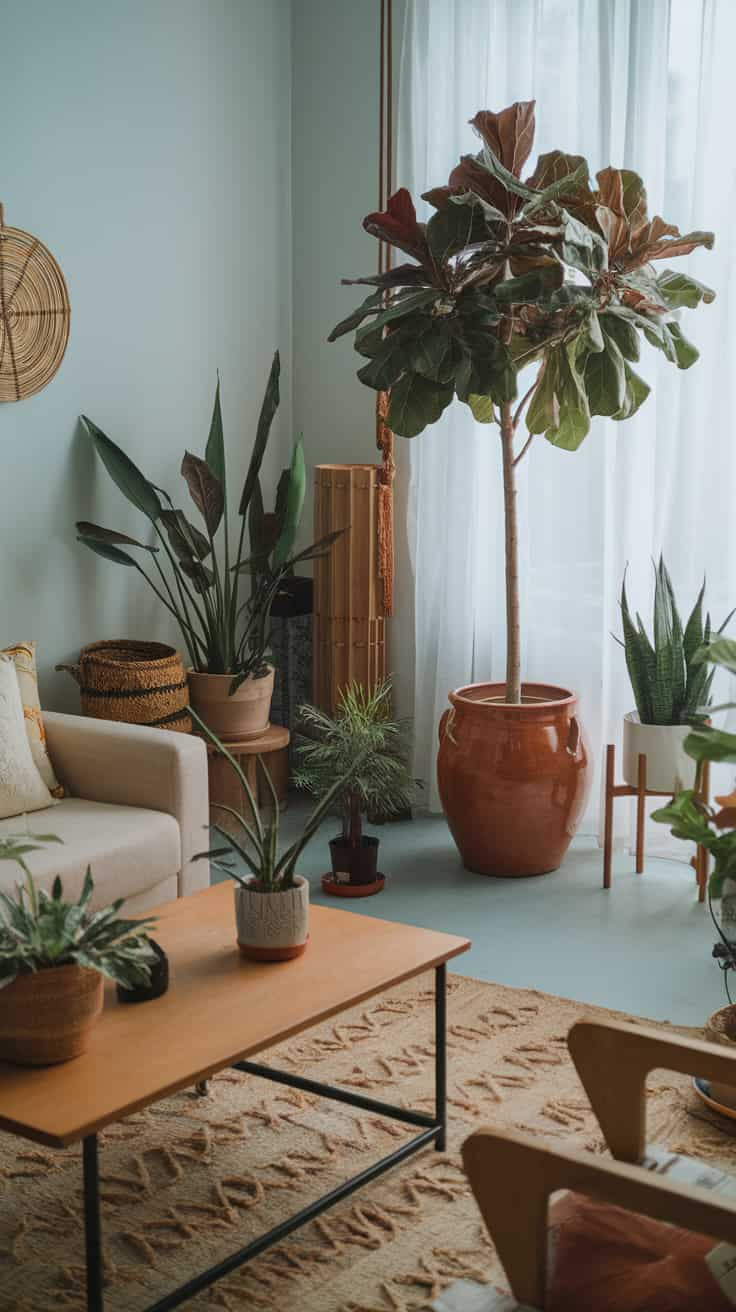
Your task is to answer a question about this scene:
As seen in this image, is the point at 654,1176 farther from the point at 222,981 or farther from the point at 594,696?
the point at 594,696

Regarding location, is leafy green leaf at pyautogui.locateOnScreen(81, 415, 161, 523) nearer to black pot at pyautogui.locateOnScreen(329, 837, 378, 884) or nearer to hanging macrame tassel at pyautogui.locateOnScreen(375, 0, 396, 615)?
hanging macrame tassel at pyautogui.locateOnScreen(375, 0, 396, 615)

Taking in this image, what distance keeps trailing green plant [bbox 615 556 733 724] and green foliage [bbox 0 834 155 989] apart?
226cm

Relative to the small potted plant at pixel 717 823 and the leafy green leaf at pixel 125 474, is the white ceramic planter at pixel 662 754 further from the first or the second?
the leafy green leaf at pixel 125 474

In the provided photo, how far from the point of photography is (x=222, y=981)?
231 cm

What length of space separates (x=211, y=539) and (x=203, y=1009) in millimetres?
2305

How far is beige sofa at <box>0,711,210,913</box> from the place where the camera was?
3.15 m

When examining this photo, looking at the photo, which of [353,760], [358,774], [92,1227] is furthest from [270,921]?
[358,774]

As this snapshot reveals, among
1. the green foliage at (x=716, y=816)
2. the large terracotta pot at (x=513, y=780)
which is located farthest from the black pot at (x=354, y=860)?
the green foliage at (x=716, y=816)

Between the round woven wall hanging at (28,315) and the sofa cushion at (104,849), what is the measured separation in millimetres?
1260

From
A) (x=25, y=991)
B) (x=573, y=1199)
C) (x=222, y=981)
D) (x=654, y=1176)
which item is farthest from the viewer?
(x=222, y=981)

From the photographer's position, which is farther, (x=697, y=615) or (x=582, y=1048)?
(x=697, y=615)

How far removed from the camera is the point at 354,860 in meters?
3.95

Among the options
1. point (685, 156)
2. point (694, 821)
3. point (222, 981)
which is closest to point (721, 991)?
point (694, 821)

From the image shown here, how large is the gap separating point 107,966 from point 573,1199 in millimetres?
704
